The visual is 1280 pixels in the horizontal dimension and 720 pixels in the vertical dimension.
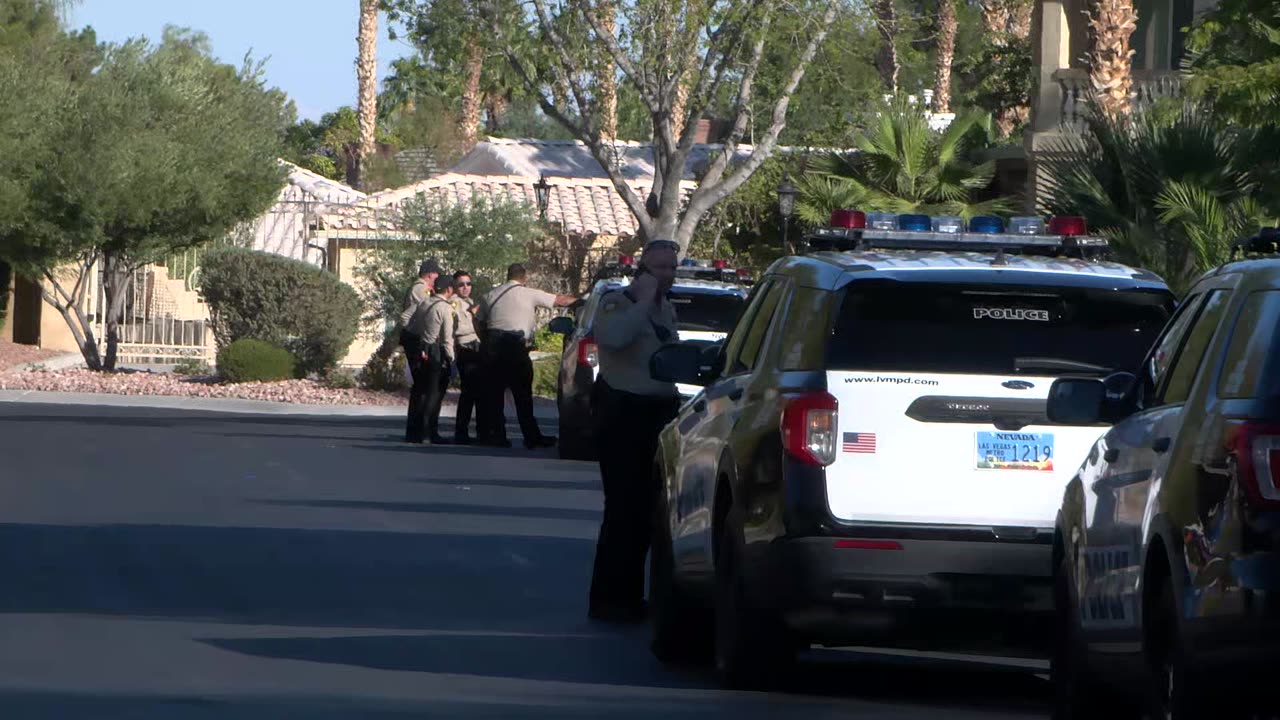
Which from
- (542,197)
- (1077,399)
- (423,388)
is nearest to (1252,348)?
(1077,399)

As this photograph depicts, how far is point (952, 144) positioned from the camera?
113 ft

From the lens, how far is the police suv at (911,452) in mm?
8367

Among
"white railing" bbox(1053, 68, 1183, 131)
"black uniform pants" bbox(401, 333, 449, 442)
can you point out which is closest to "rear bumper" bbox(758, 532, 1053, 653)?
"black uniform pants" bbox(401, 333, 449, 442)

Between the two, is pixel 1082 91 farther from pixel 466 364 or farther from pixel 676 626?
pixel 676 626

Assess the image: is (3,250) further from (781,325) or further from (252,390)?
(781,325)

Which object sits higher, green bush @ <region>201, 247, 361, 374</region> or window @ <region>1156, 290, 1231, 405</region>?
window @ <region>1156, 290, 1231, 405</region>

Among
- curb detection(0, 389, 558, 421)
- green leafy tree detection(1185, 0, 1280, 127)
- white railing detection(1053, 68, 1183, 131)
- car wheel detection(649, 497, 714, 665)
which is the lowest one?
curb detection(0, 389, 558, 421)

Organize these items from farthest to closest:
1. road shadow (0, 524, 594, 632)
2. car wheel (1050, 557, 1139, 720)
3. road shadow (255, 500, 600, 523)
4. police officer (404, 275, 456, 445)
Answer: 1. police officer (404, 275, 456, 445)
2. road shadow (255, 500, 600, 523)
3. road shadow (0, 524, 594, 632)
4. car wheel (1050, 557, 1139, 720)

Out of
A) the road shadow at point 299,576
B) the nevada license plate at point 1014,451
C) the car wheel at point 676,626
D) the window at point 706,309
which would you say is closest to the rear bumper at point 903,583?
the nevada license plate at point 1014,451

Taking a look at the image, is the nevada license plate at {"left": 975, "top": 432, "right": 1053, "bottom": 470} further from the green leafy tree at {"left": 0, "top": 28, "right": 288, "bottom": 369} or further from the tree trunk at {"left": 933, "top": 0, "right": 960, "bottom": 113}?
the tree trunk at {"left": 933, "top": 0, "right": 960, "bottom": 113}

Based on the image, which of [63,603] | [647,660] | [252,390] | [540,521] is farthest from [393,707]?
[252,390]

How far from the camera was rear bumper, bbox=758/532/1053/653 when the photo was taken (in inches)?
328

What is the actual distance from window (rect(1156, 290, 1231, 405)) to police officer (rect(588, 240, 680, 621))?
441 cm

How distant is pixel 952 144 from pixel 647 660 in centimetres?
2493
